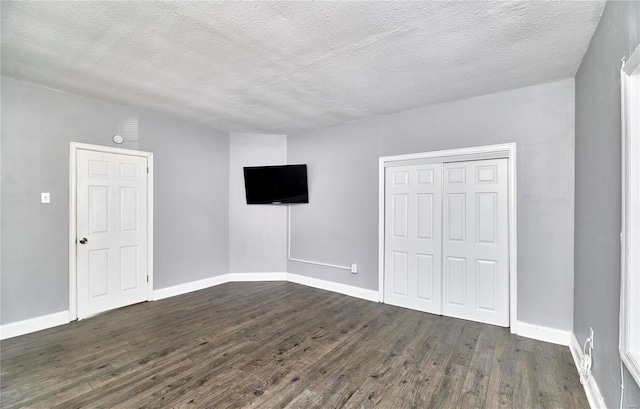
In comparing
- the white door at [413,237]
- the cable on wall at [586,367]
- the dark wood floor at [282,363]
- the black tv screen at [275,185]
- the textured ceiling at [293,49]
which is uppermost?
the textured ceiling at [293,49]

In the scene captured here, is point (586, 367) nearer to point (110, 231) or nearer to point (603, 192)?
point (603, 192)

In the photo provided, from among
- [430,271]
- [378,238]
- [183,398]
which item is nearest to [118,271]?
[183,398]

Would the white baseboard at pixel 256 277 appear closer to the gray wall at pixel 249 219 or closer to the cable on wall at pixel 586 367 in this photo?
the gray wall at pixel 249 219

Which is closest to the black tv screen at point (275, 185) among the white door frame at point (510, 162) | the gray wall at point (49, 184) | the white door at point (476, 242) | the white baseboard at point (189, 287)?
the gray wall at point (49, 184)

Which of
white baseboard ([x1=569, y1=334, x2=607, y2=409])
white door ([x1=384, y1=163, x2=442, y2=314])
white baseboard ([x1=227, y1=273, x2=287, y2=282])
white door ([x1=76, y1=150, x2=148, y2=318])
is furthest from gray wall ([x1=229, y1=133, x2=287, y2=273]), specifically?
white baseboard ([x1=569, y1=334, x2=607, y2=409])

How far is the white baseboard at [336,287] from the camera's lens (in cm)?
410

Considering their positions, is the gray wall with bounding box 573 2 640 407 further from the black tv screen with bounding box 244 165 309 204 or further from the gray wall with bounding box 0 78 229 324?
the gray wall with bounding box 0 78 229 324

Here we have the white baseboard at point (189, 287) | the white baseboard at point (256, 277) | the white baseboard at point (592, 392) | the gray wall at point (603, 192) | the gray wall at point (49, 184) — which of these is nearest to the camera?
the gray wall at point (603, 192)

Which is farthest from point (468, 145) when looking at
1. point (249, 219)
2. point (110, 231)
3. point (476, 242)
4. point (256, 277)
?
point (110, 231)

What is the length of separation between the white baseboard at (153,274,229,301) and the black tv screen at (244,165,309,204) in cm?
145

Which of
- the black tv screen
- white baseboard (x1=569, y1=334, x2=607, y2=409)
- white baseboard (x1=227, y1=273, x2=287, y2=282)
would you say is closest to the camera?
white baseboard (x1=569, y1=334, x2=607, y2=409)

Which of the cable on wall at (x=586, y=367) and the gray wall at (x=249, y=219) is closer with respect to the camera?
the cable on wall at (x=586, y=367)

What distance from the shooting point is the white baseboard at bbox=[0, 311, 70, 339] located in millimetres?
2842

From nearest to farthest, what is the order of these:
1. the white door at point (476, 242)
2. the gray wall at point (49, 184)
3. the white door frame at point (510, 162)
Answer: the gray wall at point (49, 184)
the white door frame at point (510, 162)
the white door at point (476, 242)
